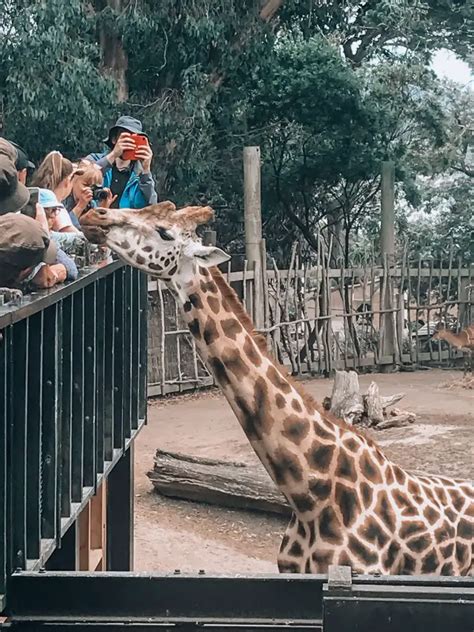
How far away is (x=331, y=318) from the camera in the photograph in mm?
14656

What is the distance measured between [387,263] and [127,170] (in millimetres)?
9457

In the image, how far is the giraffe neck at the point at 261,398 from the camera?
14.2 ft

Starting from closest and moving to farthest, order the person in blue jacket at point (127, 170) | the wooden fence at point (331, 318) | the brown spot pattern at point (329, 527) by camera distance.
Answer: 1. the brown spot pattern at point (329, 527)
2. the person in blue jacket at point (127, 170)
3. the wooden fence at point (331, 318)

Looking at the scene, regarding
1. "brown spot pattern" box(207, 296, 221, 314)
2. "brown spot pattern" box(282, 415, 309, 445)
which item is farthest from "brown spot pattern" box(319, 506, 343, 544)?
"brown spot pattern" box(207, 296, 221, 314)

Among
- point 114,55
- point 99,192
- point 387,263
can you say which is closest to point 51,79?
point 114,55

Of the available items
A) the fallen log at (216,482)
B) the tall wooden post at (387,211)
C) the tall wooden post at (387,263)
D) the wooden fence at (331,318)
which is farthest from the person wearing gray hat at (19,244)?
the tall wooden post at (387,211)

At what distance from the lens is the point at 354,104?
55.5 feet

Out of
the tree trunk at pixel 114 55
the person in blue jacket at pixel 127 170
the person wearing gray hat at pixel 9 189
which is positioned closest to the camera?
the person wearing gray hat at pixel 9 189

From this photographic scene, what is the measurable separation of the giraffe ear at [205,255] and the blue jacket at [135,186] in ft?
5.18

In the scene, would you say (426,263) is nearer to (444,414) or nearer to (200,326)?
(444,414)

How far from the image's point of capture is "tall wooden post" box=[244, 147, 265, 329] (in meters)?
13.7

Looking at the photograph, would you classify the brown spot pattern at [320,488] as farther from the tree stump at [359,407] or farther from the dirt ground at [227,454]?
the tree stump at [359,407]

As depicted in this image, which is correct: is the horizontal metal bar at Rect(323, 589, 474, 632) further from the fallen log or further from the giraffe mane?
the fallen log

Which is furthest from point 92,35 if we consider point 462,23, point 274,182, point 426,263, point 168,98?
point 462,23
